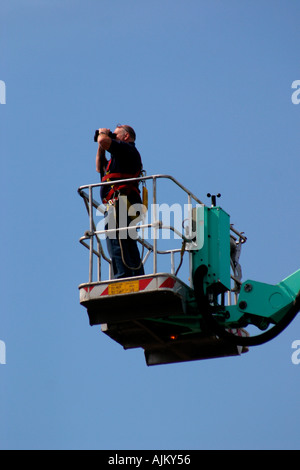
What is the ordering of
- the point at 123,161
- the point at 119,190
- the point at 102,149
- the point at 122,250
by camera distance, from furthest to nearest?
1. the point at 102,149
2. the point at 123,161
3. the point at 119,190
4. the point at 122,250

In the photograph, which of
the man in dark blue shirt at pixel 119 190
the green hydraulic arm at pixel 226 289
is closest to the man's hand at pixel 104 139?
the man in dark blue shirt at pixel 119 190

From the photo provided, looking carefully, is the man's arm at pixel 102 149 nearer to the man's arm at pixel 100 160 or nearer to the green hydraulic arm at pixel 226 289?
the man's arm at pixel 100 160

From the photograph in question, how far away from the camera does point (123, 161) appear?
16.8m

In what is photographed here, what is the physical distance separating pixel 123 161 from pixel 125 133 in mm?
660

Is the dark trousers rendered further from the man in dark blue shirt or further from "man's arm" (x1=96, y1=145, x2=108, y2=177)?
"man's arm" (x1=96, y1=145, x2=108, y2=177)

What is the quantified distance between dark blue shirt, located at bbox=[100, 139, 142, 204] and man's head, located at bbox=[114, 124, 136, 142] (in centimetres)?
41

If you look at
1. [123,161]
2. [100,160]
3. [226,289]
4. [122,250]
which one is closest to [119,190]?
[123,161]

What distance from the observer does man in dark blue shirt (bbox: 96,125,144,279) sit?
53.7ft

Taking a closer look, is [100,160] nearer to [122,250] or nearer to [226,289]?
[122,250]

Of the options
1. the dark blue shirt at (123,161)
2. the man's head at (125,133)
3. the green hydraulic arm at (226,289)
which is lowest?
the green hydraulic arm at (226,289)

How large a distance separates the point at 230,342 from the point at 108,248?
6.87ft

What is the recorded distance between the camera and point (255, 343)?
1608cm

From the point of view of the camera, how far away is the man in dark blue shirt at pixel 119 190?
644 inches

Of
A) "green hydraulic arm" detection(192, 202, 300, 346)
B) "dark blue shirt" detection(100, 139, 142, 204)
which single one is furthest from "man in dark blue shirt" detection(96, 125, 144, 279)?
"green hydraulic arm" detection(192, 202, 300, 346)
